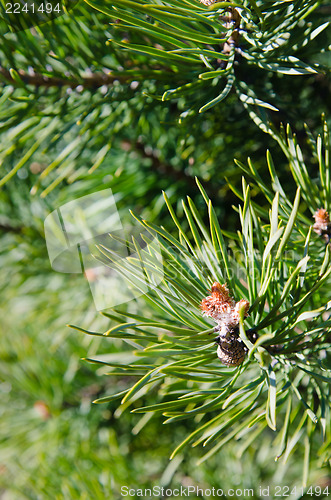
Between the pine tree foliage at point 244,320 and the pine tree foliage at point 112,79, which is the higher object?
the pine tree foliage at point 112,79

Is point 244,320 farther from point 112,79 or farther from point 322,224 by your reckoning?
point 112,79

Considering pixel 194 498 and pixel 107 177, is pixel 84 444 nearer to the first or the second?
pixel 194 498

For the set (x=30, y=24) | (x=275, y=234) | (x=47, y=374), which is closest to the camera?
(x=275, y=234)

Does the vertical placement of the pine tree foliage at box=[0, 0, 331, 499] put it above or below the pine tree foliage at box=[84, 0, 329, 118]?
below

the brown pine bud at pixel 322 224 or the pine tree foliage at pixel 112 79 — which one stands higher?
the pine tree foliage at pixel 112 79

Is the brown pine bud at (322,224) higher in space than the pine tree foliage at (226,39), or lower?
lower

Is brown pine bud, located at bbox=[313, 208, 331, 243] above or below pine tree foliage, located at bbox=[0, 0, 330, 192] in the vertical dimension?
below

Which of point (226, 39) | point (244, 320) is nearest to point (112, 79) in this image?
point (226, 39)

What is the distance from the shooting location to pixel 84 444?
1.76 ft

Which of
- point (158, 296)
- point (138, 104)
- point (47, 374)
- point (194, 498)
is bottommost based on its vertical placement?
point (194, 498)

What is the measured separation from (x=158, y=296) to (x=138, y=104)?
0.65 feet

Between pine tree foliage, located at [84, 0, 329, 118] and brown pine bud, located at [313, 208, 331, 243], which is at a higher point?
pine tree foliage, located at [84, 0, 329, 118]

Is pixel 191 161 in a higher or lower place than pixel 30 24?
lower

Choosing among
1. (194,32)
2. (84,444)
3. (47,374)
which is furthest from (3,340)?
(194,32)
